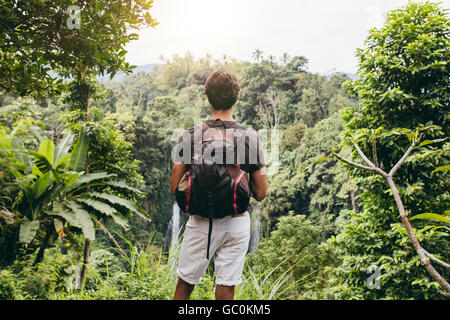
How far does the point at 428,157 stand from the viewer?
317cm

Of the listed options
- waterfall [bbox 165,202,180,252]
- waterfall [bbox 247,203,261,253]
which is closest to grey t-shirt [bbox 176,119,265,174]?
waterfall [bbox 247,203,261,253]

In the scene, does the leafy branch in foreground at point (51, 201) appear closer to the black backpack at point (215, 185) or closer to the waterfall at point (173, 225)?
the black backpack at point (215, 185)

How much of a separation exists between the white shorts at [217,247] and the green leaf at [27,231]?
7.19 feet

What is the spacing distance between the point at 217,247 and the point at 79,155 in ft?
10.8

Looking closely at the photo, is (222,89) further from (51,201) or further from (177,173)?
(51,201)

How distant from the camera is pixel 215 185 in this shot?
1278 millimetres

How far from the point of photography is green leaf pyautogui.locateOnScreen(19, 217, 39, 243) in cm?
279

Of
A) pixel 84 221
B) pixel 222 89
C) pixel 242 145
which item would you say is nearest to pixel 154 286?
pixel 242 145

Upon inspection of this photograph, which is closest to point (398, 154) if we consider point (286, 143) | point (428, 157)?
point (428, 157)

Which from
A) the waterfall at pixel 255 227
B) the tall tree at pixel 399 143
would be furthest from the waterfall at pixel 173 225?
the tall tree at pixel 399 143

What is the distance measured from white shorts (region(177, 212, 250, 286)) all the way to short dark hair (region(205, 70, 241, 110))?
523 mm

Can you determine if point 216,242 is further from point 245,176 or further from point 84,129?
point 84,129

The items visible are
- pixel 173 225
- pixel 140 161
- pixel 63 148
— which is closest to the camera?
pixel 63 148

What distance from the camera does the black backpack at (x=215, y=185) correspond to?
1.28m
